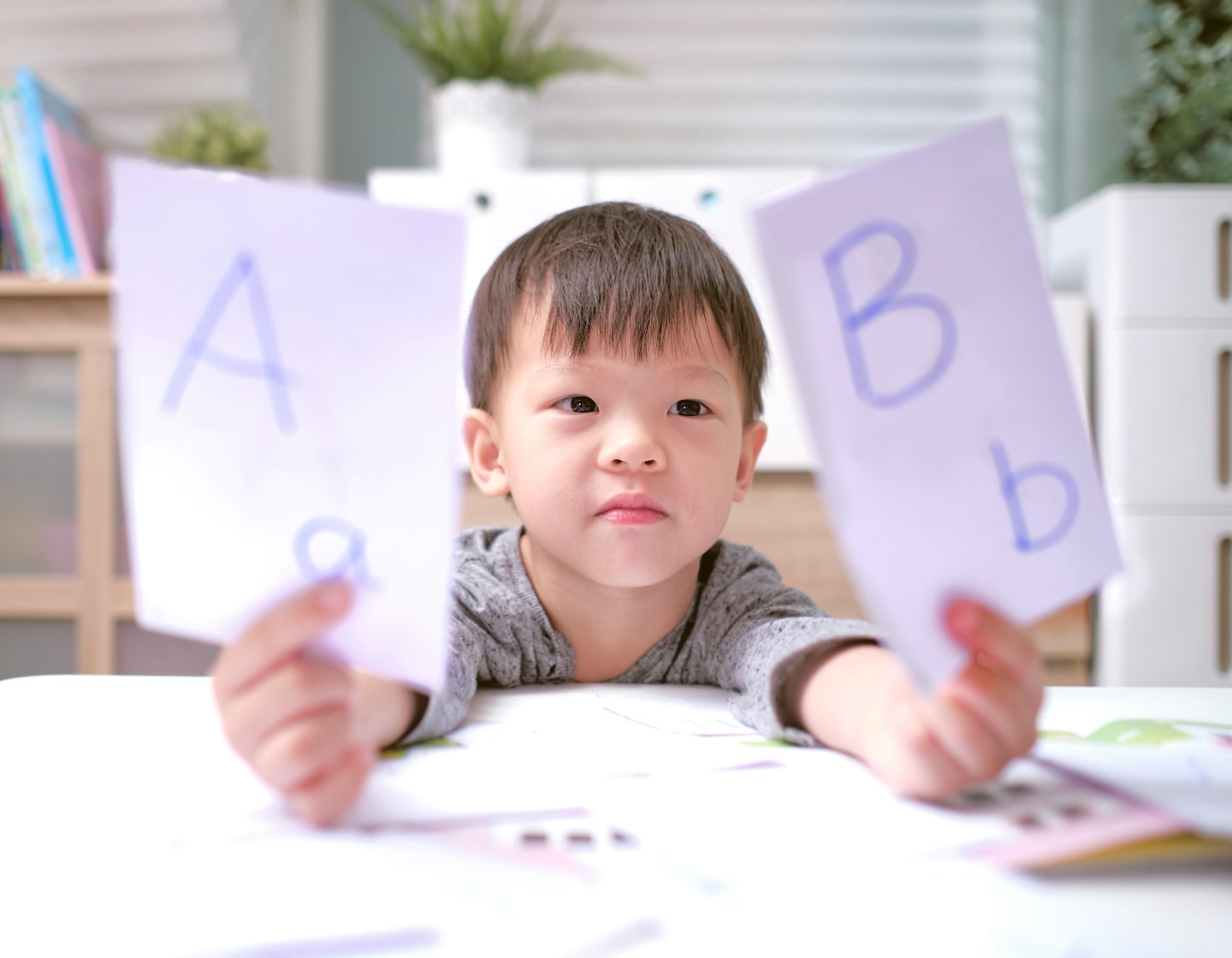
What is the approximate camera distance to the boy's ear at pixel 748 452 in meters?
0.79

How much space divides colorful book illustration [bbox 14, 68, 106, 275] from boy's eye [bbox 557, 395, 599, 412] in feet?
4.38

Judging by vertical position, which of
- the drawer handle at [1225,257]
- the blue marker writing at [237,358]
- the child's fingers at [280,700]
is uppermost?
the drawer handle at [1225,257]

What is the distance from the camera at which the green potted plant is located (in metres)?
1.73

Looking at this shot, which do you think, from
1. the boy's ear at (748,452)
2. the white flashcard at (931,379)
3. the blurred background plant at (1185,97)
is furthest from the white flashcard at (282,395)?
the blurred background plant at (1185,97)

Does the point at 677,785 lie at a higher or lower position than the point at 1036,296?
lower

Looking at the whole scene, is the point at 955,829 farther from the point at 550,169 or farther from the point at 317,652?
the point at 550,169

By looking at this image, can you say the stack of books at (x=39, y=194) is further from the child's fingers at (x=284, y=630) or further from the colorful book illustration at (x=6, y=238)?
the child's fingers at (x=284, y=630)

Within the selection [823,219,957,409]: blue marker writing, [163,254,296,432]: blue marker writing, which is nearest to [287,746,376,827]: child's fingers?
[163,254,296,432]: blue marker writing

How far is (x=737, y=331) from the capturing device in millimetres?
755

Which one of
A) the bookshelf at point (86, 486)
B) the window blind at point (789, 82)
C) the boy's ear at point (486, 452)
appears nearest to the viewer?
the boy's ear at point (486, 452)

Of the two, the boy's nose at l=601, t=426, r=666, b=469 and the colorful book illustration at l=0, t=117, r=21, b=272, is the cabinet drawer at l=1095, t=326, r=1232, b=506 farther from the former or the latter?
the colorful book illustration at l=0, t=117, r=21, b=272

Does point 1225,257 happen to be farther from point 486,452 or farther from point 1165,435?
point 486,452

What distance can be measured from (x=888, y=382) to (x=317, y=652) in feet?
0.77

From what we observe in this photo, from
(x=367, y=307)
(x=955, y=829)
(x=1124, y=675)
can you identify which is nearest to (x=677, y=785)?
(x=955, y=829)
